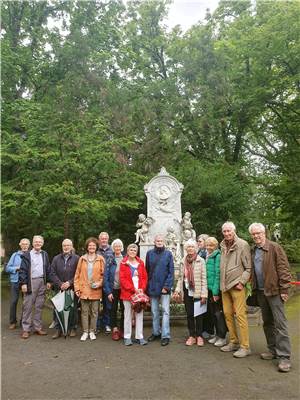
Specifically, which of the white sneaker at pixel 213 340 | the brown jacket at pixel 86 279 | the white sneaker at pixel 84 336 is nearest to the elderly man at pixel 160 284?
the white sneaker at pixel 213 340

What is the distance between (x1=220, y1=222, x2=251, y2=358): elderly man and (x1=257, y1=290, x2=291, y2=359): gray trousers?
0.28 metres

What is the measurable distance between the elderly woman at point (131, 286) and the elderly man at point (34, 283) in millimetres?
1631

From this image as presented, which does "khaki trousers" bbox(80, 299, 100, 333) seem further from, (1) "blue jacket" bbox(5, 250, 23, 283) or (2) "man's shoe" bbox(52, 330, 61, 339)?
(1) "blue jacket" bbox(5, 250, 23, 283)

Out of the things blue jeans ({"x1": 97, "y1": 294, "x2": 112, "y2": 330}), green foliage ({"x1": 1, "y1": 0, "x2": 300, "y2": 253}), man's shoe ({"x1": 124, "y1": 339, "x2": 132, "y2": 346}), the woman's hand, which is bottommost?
man's shoe ({"x1": 124, "y1": 339, "x2": 132, "y2": 346})

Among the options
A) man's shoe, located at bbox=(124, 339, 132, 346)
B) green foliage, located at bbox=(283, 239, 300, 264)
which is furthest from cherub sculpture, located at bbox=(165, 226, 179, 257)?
green foliage, located at bbox=(283, 239, 300, 264)

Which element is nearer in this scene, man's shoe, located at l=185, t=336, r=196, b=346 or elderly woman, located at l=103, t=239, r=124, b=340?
man's shoe, located at l=185, t=336, r=196, b=346

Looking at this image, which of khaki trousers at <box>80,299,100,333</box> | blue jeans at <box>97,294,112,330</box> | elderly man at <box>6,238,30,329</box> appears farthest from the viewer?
elderly man at <box>6,238,30,329</box>

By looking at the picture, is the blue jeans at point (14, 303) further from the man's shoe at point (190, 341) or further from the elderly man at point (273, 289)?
the elderly man at point (273, 289)

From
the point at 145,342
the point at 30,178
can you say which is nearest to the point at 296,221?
the point at 30,178

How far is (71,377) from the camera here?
4.64m

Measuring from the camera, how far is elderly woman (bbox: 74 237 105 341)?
639cm

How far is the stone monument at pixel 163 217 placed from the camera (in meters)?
12.1

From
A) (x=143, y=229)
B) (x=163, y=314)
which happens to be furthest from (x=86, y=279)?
(x=143, y=229)

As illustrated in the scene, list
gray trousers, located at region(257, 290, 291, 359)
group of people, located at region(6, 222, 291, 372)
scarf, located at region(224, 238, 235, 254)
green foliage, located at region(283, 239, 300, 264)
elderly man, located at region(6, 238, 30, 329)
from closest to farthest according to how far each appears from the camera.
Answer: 1. gray trousers, located at region(257, 290, 291, 359)
2. group of people, located at region(6, 222, 291, 372)
3. scarf, located at region(224, 238, 235, 254)
4. elderly man, located at region(6, 238, 30, 329)
5. green foliage, located at region(283, 239, 300, 264)
